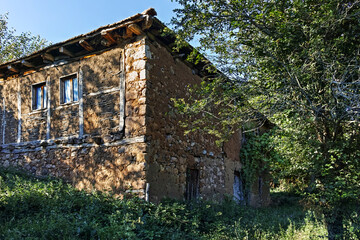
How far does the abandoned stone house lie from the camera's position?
24.1ft

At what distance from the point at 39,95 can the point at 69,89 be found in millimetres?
1403

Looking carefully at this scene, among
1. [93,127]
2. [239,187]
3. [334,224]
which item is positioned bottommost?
[334,224]

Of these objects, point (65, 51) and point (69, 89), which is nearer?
point (65, 51)

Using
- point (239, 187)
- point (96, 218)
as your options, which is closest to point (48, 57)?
point (96, 218)

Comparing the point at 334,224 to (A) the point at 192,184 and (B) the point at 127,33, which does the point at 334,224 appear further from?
(B) the point at 127,33

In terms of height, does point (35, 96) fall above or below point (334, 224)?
above

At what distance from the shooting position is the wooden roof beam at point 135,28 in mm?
7282

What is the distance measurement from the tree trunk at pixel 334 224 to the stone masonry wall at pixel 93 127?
3.92 meters

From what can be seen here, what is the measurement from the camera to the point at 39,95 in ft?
31.4

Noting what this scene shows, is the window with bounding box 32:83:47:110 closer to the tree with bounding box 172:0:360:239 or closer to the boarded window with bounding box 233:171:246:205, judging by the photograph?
the tree with bounding box 172:0:360:239

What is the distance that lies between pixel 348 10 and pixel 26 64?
8680mm

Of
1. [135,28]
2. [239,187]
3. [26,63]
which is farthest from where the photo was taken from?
[239,187]

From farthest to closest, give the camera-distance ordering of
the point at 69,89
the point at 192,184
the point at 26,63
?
the point at 26,63 < the point at 192,184 < the point at 69,89

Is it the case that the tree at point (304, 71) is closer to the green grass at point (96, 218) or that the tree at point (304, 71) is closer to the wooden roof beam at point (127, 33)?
the green grass at point (96, 218)
